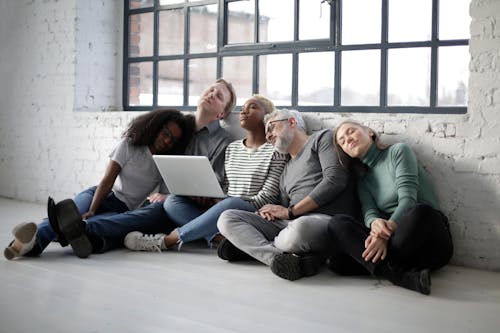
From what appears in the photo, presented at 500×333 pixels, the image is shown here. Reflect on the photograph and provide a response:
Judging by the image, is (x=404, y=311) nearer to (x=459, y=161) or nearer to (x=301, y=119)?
(x=459, y=161)

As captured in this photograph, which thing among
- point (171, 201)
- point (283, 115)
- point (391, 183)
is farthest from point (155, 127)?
point (391, 183)

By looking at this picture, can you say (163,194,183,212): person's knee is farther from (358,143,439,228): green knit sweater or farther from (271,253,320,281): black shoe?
(358,143,439,228): green knit sweater

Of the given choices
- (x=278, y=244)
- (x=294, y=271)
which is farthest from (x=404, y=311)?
(x=278, y=244)

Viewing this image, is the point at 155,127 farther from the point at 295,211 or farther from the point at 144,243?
the point at 295,211

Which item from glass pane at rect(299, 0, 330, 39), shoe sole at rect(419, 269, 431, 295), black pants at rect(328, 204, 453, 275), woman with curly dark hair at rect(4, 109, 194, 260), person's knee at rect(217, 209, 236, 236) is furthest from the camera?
glass pane at rect(299, 0, 330, 39)

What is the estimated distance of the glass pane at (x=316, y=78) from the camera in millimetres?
4598

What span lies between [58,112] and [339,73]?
2846 millimetres

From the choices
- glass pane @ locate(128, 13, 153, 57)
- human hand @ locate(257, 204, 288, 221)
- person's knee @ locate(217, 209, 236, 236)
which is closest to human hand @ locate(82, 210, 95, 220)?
person's knee @ locate(217, 209, 236, 236)

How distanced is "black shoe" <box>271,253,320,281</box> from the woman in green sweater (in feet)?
0.54

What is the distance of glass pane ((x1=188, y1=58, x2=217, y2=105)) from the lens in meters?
5.33

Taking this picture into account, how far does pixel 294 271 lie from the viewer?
328 cm

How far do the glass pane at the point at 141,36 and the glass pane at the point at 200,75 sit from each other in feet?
1.89

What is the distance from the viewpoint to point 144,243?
4.03 meters

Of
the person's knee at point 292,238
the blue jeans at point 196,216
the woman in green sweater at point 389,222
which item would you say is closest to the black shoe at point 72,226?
the blue jeans at point 196,216
